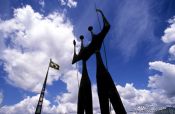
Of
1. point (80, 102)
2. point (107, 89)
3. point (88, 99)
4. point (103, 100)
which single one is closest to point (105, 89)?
point (107, 89)

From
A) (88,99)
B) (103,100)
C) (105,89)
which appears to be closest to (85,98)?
(88,99)

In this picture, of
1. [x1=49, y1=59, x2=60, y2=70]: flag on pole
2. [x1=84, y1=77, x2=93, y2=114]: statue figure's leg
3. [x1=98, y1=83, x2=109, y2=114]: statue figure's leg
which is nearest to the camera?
[x1=98, y1=83, x2=109, y2=114]: statue figure's leg

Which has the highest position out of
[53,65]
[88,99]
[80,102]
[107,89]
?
[53,65]

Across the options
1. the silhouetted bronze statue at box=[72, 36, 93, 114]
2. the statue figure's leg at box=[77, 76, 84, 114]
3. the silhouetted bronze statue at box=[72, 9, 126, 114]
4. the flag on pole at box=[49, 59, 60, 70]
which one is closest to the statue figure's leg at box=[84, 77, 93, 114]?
the silhouetted bronze statue at box=[72, 36, 93, 114]

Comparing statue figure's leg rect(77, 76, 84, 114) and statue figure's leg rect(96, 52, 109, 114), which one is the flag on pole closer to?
statue figure's leg rect(77, 76, 84, 114)

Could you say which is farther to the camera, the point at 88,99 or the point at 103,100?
the point at 88,99

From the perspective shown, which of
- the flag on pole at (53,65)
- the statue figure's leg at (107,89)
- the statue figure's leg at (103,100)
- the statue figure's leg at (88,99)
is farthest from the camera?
the flag on pole at (53,65)

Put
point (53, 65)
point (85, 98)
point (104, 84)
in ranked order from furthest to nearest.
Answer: point (53, 65)
point (85, 98)
point (104, 84)

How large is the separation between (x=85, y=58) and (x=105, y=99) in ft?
8.97

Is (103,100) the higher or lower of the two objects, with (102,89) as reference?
lower

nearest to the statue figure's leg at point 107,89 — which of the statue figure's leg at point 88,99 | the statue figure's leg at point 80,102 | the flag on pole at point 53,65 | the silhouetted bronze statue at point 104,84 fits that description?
the silhouetted bronze statue at point 104,84

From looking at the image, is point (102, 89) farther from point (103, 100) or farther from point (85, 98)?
point (85, 98)

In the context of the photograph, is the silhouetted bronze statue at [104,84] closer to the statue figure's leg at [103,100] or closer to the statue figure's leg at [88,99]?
the statue figure's leg at [103,100]

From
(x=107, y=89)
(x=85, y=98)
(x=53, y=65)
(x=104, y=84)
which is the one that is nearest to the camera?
(x=107, y=89)
